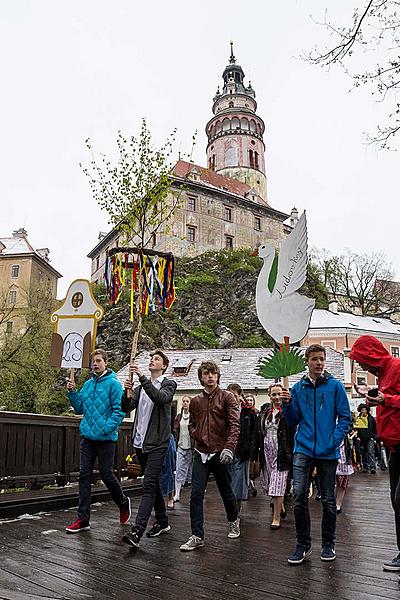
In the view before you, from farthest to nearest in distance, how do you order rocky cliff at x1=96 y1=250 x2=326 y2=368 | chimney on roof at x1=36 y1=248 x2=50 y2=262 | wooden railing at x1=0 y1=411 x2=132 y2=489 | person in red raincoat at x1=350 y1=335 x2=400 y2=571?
1. chimney on roof at x1=36 y1=248 x2=50 y2=262
2. rocky cliff at x1=96 y1=250 x2=326 y2=368
3. wooden railing at x1=0 y1=411 x2=132 y2=489
4. person in red raincoat at x1=350 y1=335 x2=400 y2=571

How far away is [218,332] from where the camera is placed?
53.8m

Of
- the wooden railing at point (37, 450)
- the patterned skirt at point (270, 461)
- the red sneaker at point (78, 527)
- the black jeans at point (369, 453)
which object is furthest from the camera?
the black jeans at point (369, 453)

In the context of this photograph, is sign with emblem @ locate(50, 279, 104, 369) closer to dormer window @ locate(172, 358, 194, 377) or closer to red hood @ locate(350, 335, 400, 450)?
red hood @ locate(350, 335, 400, 450)

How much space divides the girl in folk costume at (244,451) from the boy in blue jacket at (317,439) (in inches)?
91.1

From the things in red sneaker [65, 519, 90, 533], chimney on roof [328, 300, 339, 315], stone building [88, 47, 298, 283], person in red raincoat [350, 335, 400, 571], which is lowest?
red sneaker [65, 519, 90, 533]

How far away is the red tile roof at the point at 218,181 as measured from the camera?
228ft

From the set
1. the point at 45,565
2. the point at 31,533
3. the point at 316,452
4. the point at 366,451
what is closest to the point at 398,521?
the point at 316,452

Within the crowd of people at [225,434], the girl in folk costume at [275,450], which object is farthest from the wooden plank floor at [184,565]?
the girl in folk costume at [275,450]

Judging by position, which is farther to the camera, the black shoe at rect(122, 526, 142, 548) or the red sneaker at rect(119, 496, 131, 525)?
the red sneaker at rect(119, 496, 131, 525)

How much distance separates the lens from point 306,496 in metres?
5.45

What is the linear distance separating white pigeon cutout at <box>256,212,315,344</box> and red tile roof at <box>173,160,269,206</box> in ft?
198

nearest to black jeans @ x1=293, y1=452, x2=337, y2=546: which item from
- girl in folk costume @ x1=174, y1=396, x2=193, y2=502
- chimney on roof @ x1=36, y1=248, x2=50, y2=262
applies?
girl in folk costume @ x1=174, y1=396, x2=193, y2=502

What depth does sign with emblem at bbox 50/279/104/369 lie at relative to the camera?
11016mm

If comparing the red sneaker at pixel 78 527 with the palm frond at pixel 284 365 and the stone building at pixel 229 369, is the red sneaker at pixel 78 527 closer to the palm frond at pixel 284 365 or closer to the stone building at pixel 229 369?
the palm frond at pixel 284 365
